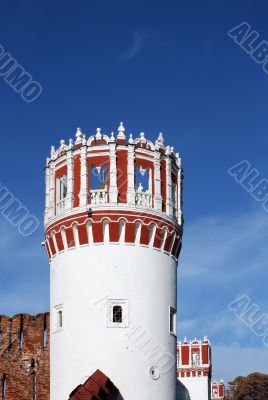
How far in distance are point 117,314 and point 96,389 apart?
2767mm

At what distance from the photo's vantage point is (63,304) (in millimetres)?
26484

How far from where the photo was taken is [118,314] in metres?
25.8

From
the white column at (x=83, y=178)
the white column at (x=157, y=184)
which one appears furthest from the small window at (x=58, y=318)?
the white column at (x=157, y=184)

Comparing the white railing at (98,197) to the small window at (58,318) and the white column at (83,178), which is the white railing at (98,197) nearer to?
the white column at (83,178)

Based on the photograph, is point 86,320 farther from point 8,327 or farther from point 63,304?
point 8,327

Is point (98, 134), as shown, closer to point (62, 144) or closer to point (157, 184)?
point (62, 144)

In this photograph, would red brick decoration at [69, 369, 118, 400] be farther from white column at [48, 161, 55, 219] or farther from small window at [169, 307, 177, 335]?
white column at [48, 161, 55, 219]

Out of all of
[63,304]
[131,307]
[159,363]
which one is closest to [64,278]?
[63,304]

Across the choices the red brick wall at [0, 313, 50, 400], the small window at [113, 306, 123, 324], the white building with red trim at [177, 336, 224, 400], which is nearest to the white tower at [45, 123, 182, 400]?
the small window at [113, 306, 123, 324]

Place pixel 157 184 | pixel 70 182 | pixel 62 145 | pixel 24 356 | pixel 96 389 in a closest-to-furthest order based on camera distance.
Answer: pixel 96 389 → pixel 70 182 → pixel 157 184 → pixel 62 145 → pixel 24 356

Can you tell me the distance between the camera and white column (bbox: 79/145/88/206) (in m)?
26.5

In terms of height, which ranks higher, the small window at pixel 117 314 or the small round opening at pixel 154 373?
the small window at pixel 117 314

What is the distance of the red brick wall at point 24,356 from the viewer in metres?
29.2


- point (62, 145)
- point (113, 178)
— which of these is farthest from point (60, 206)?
point (113, 178)
